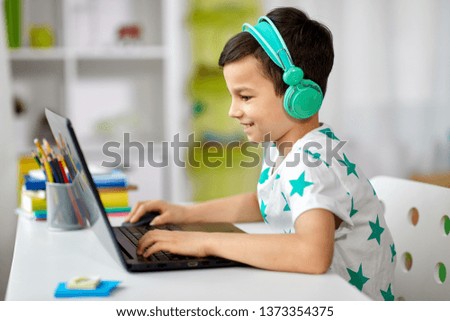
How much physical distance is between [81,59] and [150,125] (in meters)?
0.44

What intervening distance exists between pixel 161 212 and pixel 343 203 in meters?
0.41

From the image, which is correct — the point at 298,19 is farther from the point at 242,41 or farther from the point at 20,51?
the point at 20,51

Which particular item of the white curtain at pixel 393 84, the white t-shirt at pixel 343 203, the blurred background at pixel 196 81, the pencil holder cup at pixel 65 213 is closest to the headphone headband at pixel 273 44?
the white t-shirt at pixel 343 203

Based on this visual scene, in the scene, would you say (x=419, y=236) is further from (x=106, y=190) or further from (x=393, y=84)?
(x=393, y=84)

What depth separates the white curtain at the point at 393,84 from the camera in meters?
2.91

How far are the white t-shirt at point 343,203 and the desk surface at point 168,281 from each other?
0.42 ft

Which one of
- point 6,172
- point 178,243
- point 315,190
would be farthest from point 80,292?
point 6,172

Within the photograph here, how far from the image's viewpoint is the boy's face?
1.05 m

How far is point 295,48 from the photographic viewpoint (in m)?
1.04

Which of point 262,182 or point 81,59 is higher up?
point 81,59
